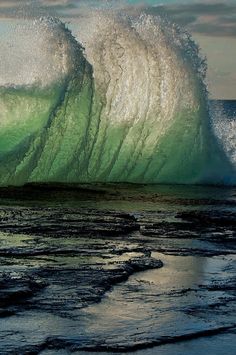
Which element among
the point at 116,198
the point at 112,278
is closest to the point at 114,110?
the point at 116,198

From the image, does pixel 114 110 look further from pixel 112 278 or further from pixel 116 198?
pixel 112 278

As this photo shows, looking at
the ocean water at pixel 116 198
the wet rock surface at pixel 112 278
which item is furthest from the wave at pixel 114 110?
the wet rock surface at pixel 112 278

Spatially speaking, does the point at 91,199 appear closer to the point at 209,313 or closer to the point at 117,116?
the point at 117,116

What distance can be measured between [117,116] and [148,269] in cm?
1635

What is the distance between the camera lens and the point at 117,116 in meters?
25.4

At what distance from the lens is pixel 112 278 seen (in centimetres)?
859

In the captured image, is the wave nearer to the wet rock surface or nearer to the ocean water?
the ocean water

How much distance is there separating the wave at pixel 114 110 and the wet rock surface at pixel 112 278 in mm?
7989

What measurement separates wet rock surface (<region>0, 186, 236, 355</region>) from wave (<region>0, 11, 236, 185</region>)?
7.99m

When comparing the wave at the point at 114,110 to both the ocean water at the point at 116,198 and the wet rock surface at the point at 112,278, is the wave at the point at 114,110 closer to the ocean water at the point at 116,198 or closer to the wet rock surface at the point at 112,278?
the ocean water at the point at 116,198

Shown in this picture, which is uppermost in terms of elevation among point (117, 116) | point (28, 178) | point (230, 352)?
point (117, 116)

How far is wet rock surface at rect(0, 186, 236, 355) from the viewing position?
641cm

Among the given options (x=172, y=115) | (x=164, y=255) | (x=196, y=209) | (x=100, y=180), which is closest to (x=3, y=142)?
(x=100, y=180)

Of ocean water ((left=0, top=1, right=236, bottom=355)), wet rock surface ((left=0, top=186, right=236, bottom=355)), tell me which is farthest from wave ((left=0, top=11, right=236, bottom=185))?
wet rock surface ((left=0, top=186, right=236, bottom=355))
